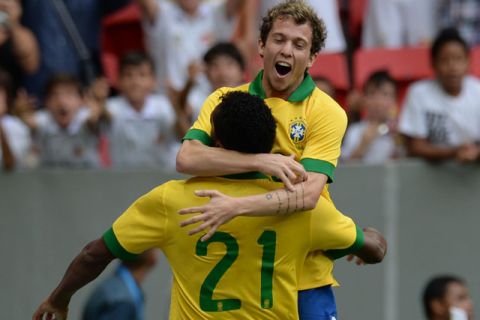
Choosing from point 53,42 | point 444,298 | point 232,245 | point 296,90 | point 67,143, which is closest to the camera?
point 232,245

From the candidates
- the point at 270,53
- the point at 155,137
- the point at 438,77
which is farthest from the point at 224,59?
the point at 270,53

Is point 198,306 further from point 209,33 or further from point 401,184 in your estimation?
point 209,33

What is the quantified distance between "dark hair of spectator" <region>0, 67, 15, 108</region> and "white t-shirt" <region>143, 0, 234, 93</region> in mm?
1184

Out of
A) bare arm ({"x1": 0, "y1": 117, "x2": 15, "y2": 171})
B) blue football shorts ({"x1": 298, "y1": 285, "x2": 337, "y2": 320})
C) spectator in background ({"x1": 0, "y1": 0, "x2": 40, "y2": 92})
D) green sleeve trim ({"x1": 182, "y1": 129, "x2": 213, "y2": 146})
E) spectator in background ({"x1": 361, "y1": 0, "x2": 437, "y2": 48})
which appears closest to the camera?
green sleeve trim ({"x1": 182, "y1": 129, "x2": 213, "y2": 146})

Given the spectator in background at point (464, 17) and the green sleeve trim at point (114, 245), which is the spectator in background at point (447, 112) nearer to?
the spectator in background at point (464, 17)

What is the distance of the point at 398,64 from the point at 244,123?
5.57m

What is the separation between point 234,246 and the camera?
567 cm

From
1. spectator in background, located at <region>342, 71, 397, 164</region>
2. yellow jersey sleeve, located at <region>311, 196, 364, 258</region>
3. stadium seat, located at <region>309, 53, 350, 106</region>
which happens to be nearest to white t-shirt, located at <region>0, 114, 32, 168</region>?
stadium seat, located at <region>309, 53, 350, 106</region>

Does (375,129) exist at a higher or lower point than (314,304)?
higher

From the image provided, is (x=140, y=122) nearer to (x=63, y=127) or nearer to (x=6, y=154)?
(x=63, y=127)

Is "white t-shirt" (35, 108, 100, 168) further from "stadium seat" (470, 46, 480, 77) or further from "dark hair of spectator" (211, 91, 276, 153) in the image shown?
"dark hair of spectator" (211, 91, 276, 153)

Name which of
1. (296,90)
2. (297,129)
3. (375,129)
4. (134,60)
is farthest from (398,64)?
(297,129)

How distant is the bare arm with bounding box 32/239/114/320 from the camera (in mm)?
5840

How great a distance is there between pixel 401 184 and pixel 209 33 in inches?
81.7
